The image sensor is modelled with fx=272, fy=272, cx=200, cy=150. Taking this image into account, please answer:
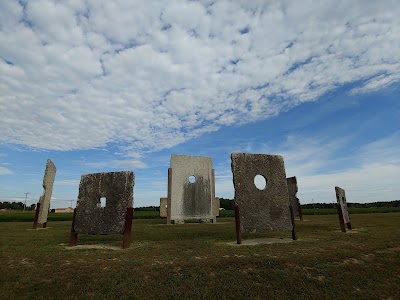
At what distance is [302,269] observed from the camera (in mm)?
5500

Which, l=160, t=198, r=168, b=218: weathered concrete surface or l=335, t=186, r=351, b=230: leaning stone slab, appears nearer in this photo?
l=335, t=186, r=351, b=230: leaning stone slab

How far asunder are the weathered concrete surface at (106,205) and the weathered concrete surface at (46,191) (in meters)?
7.33

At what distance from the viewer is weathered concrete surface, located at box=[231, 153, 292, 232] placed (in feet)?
29.4

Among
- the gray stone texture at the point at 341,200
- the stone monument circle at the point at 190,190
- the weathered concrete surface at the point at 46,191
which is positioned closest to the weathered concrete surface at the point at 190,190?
the stone monument circle at the point at 190,190

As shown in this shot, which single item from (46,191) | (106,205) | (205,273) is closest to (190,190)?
(46,191)

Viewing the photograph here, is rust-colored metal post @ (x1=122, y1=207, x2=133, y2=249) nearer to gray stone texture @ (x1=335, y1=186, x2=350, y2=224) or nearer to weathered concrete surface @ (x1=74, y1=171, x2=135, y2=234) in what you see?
weathered concrete surface @ (x1=74, y1=171, x2=135, y2=234)

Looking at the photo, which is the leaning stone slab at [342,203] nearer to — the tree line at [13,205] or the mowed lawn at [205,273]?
the mowed lawn at [205,273]

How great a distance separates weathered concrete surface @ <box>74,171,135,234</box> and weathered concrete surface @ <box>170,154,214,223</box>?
8.76 m

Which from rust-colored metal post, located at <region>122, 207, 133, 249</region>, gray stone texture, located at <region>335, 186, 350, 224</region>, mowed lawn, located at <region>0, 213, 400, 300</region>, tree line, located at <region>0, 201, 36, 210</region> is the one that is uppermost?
tree line, located at <region>0, 201, 36, 210</region>

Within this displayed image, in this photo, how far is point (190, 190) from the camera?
1772 centimetres

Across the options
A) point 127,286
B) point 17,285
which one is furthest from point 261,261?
point 17,285

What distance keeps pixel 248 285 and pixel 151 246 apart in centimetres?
407

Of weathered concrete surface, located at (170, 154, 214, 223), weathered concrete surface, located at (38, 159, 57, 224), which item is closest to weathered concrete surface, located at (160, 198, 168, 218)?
weathered concrete surface, located at (170, 154, 214, 223)

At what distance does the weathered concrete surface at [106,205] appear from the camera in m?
8.38
